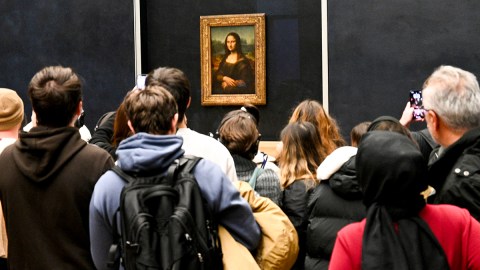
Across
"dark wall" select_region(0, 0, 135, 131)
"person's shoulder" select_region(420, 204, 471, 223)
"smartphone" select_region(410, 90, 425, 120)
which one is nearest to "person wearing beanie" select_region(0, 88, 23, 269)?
"person's shoulder" select_region(420, 204, 471, 223)

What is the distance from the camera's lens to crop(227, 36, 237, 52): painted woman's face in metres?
11.9

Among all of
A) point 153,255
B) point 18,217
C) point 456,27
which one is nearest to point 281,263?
point 153,255

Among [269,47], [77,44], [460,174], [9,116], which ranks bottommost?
[460,174]

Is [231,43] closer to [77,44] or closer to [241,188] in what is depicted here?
[77,44]

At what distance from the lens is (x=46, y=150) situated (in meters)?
4.00

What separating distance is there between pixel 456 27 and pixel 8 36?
7.53 metres

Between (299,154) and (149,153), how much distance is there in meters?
2.57

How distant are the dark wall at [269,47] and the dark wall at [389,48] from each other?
424mm

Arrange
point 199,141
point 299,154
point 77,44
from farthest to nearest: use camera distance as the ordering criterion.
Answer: point 77,44
point 299,154
point 199,141

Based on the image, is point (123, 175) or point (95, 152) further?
point (95, 152)

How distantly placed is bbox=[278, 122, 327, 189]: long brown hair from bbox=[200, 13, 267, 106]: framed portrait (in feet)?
19.1

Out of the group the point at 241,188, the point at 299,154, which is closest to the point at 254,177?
the point at 299,154

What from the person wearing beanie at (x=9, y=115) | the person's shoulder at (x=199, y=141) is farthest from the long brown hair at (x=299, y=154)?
the person wearing beanie at (x=9, y=115)

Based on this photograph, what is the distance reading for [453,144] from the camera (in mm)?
3580
